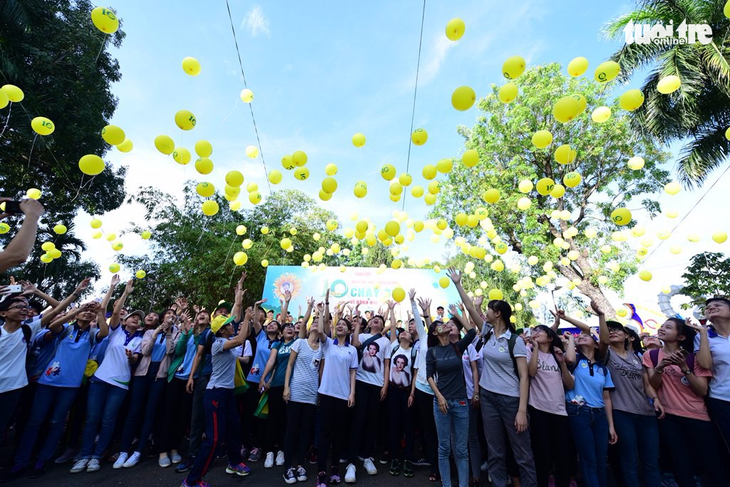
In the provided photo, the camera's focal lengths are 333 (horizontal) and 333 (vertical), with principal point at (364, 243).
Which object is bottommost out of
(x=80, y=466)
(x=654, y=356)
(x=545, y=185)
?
(x=80, y=466)

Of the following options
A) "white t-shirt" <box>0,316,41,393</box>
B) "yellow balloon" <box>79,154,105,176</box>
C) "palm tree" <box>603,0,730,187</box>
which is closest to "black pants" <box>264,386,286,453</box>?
"white t-shirt" <box>0,316,41,393</box>

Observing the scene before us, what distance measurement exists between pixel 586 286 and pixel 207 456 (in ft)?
39.0

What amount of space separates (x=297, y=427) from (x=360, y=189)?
3.79m

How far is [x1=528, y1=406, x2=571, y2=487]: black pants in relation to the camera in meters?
3.02

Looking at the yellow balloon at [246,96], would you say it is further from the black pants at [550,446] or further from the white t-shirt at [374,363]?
the black pants at [550,446]

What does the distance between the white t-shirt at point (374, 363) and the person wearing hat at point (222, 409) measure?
1444 millimetres

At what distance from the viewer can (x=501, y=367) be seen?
9.94 ft

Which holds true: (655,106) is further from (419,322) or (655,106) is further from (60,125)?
(60,125)

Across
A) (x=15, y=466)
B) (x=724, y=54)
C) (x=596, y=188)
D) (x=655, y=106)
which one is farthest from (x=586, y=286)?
(x=15, y=466)

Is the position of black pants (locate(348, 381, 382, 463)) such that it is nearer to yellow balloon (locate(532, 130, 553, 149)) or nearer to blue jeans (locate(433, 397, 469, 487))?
blue jeans (locate(433, 397, 469, 487))

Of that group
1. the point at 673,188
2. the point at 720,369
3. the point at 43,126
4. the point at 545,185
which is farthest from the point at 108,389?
the point at 673,188

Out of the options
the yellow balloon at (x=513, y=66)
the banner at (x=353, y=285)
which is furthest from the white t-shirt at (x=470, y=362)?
the banner at (x=353, y=285)

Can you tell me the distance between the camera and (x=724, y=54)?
7.43 m

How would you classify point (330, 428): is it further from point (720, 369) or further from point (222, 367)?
point (720, 369)
